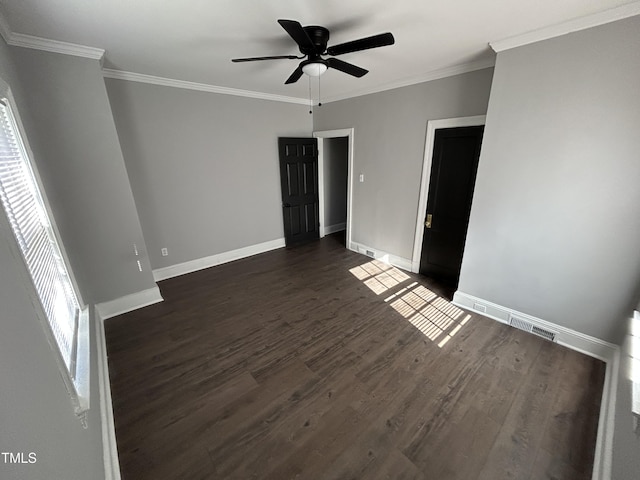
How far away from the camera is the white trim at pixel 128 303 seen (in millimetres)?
2871

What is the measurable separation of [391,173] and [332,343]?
8.53 feet

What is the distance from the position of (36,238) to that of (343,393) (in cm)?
229

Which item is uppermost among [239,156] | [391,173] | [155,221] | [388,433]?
[239,156]

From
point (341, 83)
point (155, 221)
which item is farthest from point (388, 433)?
point (341, 83)

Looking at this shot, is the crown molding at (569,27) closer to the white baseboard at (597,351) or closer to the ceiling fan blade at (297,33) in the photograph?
→ the ceiling fan blade at (297,33)

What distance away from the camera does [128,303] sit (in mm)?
3020

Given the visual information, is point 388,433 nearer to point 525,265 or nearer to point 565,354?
point 565,354

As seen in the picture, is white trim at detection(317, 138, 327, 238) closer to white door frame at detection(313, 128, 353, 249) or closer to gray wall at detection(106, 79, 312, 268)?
white door frame at detection(313, 128, 353, 249)

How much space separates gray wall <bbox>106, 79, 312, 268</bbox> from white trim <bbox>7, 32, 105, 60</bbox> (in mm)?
715

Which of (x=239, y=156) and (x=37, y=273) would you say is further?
(x=239, y=156)

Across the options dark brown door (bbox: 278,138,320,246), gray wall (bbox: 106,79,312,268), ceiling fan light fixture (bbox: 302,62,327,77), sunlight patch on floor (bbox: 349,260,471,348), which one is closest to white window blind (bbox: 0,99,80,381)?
gray wall (bbox: 106,79,312,268)

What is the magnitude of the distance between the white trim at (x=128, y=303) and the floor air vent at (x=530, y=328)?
13.3ft

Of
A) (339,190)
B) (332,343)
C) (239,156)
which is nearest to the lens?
(332,343)

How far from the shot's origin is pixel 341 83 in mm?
3516
